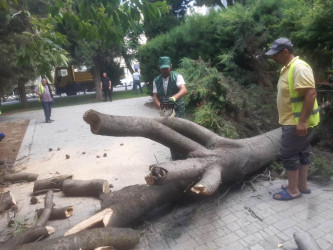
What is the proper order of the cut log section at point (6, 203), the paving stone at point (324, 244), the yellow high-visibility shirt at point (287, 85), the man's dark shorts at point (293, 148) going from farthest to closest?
the cut log section at point (6, 203) → the man's dark shorts at point (293, 148) → the yellow high-visibility shirt at point (287, 85) → the paving stone at point (324, 244)

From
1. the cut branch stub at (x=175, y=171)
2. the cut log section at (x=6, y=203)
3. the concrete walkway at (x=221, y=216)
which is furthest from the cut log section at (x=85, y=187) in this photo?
the cut branch stub at (x=175, y=171)

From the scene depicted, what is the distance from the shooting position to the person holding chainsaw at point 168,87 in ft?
15.0

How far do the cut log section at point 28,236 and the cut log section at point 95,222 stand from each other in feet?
1.33

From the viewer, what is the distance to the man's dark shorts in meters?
3.48

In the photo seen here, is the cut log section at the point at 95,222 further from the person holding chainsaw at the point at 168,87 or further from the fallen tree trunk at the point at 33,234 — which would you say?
the person holding chainsaw at the point at 168,87

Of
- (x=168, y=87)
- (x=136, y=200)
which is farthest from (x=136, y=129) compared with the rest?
(x=168, y=87)

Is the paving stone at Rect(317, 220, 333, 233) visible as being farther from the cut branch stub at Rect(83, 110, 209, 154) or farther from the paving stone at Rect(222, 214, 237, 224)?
the cut branch stub at Rect(83, 110, 209, 154)

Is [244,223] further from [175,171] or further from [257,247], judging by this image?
[175,171]

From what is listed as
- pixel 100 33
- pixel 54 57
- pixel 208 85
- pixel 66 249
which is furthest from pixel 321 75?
pixel 66 249

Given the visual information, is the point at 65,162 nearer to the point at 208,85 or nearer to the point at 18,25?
the point at 208,85

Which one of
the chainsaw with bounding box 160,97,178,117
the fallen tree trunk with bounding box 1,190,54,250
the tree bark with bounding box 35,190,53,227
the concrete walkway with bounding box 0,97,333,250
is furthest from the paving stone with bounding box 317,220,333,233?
the tree bark with bounding box 35,190,53,227

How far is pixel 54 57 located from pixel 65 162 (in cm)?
306

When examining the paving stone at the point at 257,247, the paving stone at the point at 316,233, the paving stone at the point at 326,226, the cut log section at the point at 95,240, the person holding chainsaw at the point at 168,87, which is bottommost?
the paving stone at the point at 257,247

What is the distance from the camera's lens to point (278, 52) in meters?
3.41
